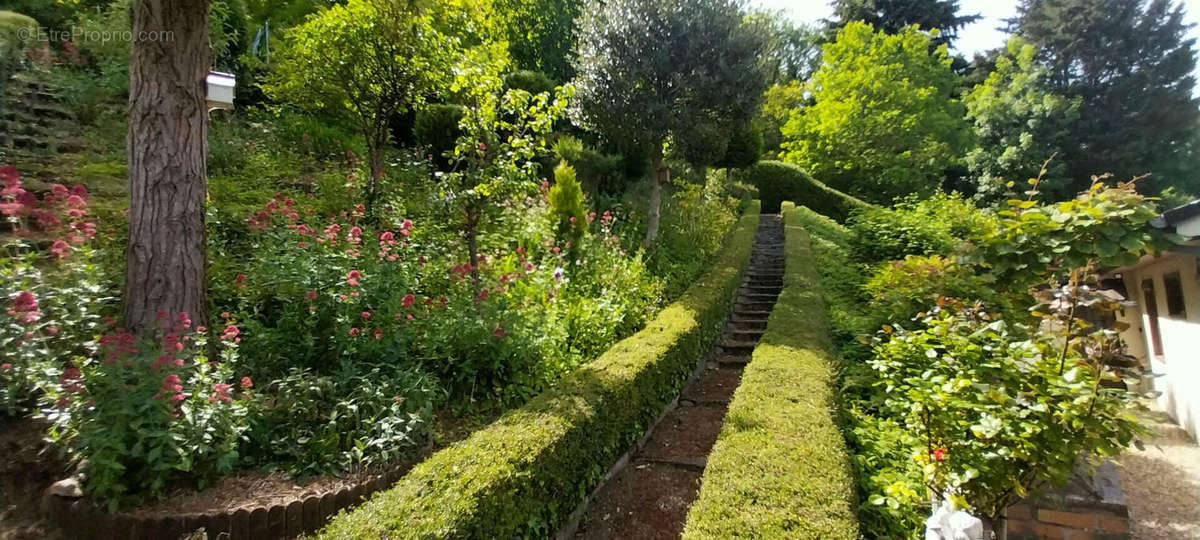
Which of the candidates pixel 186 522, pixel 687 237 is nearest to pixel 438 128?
pixel 687 237

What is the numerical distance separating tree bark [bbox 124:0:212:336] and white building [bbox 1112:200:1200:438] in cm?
913

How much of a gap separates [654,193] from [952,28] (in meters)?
25.2

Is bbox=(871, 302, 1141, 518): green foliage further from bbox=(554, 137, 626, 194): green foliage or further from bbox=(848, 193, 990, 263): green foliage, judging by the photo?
bbox=(554, 137, 626, 194): green foliage

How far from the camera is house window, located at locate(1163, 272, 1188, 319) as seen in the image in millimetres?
7305

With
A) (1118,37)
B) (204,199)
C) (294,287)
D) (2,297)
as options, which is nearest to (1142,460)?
(294,287)

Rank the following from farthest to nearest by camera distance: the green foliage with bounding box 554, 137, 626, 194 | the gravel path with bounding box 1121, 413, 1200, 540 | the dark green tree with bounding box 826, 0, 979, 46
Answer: the dark green tree with bounding box 826, 0, 979, 46
the green foliage with bounding box 554, 137, 626, 194
the gravel path with bounding box 1121, 413, 1200, 540

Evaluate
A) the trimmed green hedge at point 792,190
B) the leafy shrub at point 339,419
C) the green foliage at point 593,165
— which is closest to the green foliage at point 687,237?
the green foliage at point 593,165

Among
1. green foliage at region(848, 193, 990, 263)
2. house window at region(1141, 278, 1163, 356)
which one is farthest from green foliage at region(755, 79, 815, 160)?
house window at region(1141, 278, 1163, 356)

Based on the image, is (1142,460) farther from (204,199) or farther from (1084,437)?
(204,199)

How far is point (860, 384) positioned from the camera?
4.44 metres

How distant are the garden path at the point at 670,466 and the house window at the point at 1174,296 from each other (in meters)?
5.81

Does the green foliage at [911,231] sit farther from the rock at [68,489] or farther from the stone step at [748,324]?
the rock at [68,489]

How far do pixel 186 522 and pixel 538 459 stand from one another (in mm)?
1772

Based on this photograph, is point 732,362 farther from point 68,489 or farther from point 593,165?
point 68,489
